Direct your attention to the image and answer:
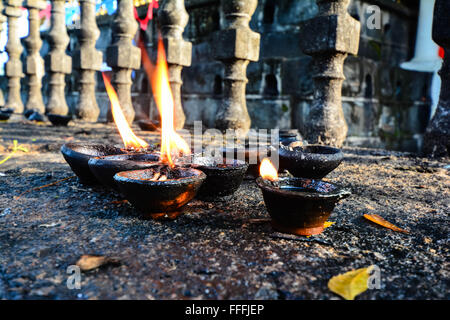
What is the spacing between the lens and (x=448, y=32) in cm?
395

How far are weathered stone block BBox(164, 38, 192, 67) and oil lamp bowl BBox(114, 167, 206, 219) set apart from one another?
4782 mm

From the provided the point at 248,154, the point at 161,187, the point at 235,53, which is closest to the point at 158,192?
the point at 161,187

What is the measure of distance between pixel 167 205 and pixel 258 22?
6421 millimetres

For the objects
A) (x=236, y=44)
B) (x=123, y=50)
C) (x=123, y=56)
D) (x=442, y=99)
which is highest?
(x=123, y=50)

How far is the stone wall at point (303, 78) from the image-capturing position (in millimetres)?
6859

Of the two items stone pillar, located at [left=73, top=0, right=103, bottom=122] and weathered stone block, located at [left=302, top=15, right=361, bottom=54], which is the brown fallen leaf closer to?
weathered stone block, located at [left=302, top=15, right=361, bottom=54]

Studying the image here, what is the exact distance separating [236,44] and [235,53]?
0.13 metres

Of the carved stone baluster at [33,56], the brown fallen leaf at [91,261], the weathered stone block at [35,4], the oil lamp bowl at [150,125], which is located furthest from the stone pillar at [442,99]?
the weathered stone block at [35,4]

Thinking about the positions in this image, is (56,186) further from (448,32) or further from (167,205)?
(448,32)

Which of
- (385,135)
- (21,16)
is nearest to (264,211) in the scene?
(385,135)

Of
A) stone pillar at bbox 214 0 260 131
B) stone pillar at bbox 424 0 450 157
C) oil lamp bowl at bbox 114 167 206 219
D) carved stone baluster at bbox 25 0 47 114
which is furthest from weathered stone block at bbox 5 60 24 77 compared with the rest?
stone pillar at bbox 424 0 450 157

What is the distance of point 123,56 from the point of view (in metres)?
7.12

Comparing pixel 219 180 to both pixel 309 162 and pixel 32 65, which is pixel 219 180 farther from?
pixel 32 65

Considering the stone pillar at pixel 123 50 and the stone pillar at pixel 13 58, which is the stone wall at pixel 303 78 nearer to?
the stone pillar at pixel 123 50
